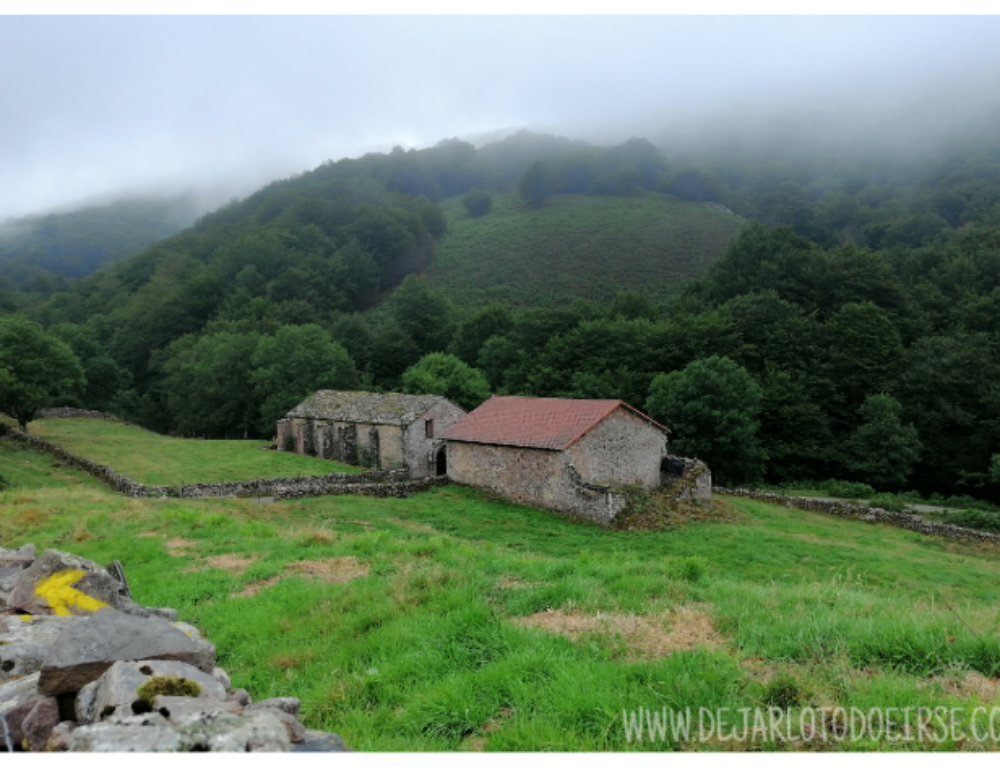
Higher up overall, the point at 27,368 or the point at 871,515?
the point at 27,368

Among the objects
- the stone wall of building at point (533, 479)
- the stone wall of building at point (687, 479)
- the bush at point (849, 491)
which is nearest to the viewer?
the stone wall of building at point (533, 479)

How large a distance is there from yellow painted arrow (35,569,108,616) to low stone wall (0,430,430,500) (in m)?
18.6

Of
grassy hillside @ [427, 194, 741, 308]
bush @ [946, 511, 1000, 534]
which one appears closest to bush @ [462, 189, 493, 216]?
grassy hillside @ [427, 194, 741, 308]

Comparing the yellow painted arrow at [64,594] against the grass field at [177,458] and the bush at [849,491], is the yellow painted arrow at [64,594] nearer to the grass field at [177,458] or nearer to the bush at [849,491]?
the grass field at [177,458]

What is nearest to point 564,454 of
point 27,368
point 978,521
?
Answer: point 978,521

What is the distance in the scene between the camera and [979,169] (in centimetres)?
8656

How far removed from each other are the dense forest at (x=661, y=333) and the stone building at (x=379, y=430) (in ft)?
29.7

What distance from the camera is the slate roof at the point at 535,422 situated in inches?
1033

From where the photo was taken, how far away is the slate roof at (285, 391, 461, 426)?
34.4m

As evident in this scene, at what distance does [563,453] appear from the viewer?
25.3 m

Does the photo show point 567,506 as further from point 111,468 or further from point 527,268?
point 527,268

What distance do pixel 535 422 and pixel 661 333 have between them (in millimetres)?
24689

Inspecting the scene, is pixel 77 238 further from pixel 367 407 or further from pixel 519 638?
pixel 519 638

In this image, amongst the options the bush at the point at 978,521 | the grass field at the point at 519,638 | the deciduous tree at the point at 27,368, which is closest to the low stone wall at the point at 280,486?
the grass field at the point at 519,638
